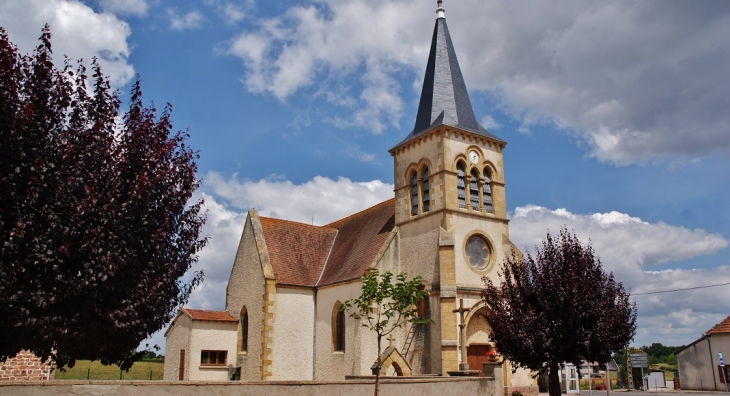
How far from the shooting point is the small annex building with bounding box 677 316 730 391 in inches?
1407

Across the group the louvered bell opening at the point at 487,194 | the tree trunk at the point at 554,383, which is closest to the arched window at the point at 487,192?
the louvered bell opening at the point at 487,194

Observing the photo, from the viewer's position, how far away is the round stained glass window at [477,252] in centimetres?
2572

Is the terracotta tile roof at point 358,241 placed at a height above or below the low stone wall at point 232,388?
above

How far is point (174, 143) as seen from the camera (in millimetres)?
11734

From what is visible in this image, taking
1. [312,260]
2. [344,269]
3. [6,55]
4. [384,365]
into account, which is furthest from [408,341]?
[6,55]

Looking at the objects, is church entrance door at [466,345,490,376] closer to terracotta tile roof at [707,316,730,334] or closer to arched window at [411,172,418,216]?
arched window at [411,172,418,216]

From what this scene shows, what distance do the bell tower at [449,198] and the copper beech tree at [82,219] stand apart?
14.3 meters

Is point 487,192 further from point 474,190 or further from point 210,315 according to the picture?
point 210,315

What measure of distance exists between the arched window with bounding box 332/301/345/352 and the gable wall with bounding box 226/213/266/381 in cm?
344

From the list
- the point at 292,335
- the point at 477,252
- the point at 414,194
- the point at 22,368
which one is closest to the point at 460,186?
the point at 414,194

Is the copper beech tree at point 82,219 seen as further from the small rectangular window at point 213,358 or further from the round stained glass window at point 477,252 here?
the small rectangular window at point 213,358

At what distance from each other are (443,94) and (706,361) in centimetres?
2498

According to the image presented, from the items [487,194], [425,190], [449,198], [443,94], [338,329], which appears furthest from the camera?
[443,94]

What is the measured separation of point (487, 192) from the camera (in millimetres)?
A: 27516
